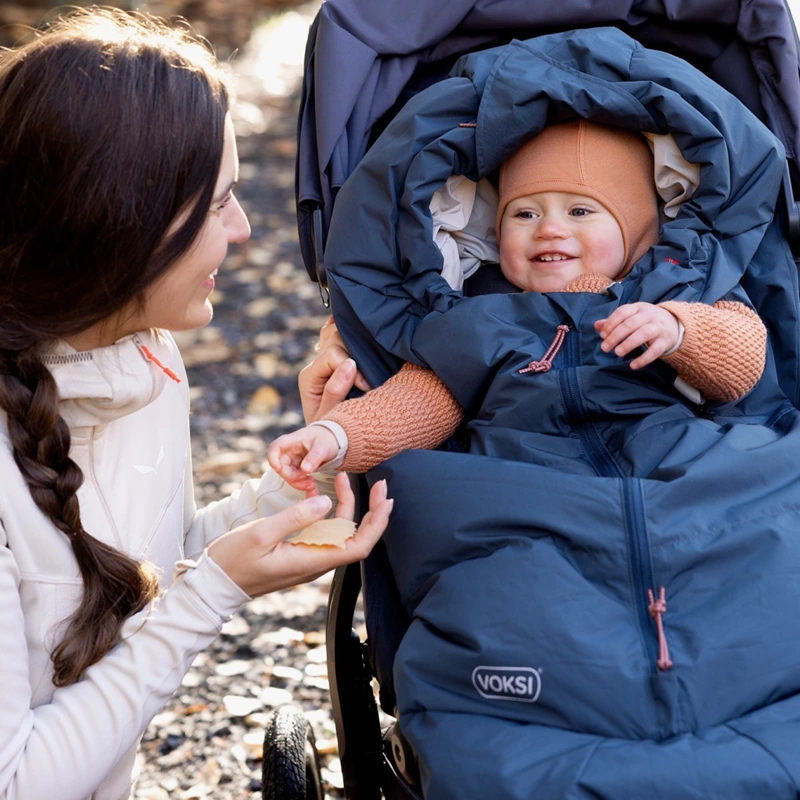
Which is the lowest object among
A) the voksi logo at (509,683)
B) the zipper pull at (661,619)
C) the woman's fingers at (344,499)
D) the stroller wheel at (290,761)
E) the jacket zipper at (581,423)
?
the stroller wheel at (290,761)

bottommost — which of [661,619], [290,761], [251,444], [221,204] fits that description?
[251,444]

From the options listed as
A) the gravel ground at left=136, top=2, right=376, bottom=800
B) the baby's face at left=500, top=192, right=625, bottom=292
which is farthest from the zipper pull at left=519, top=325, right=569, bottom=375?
the gravel ground at left=136, top=2, right=376, bottom=800

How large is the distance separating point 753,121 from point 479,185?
0.59 metres

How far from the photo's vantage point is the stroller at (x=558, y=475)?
4.71 feet

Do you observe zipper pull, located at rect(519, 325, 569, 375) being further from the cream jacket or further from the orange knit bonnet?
the cream jacket

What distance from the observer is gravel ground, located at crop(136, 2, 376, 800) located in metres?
2.65

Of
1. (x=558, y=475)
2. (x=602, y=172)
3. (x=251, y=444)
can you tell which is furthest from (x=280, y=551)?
(x=251, y=444)

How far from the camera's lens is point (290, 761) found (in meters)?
2.00

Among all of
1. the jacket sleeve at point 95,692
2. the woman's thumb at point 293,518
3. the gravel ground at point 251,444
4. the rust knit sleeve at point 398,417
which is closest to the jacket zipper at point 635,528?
the rust knit sleeve at point 398,417

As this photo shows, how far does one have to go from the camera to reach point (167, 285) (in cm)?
168

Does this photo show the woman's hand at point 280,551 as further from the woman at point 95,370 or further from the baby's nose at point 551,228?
the baby's nose at point 551,228

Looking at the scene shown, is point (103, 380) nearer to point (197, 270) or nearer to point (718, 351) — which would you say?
point (197, 270)

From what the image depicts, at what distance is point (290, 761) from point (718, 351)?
1073mm

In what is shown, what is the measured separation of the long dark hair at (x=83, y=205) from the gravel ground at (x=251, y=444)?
107 cm
